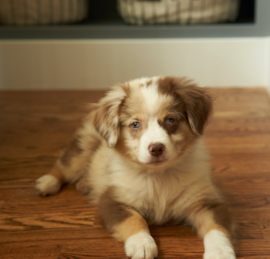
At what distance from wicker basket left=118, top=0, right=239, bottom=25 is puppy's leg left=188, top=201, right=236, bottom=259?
2428mm

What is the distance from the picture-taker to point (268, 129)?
2.90 m

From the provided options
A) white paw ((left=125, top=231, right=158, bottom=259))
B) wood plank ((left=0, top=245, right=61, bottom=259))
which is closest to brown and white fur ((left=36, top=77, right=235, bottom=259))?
white paw ((left=125, top=231, right=158, bottom=259))

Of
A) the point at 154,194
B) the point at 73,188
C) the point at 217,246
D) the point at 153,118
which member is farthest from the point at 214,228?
the point at 73,188

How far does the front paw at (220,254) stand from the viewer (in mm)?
1471

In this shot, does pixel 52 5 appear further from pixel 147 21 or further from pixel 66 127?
pixel 66 127

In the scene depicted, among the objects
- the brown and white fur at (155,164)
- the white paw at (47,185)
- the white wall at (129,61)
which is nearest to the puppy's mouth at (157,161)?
the brown and white fur at (155,164)

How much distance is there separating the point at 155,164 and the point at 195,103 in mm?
352

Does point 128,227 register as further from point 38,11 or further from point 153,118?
point 38,11

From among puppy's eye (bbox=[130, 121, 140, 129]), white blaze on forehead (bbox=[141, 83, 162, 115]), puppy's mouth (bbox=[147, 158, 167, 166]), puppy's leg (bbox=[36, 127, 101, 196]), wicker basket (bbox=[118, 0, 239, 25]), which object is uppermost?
wicker basket (bbox=[118, 0, 239, 25])

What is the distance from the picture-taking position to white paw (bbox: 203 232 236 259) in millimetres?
1479

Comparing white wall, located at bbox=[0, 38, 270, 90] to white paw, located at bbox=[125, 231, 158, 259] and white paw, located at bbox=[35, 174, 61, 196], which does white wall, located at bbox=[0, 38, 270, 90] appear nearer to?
white paw, located at bbox=[35, 174, 61, 196]

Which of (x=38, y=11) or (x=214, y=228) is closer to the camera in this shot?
(x=214, y=228)

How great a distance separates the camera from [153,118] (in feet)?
5.38

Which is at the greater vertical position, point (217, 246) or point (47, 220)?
point (217, 246)
